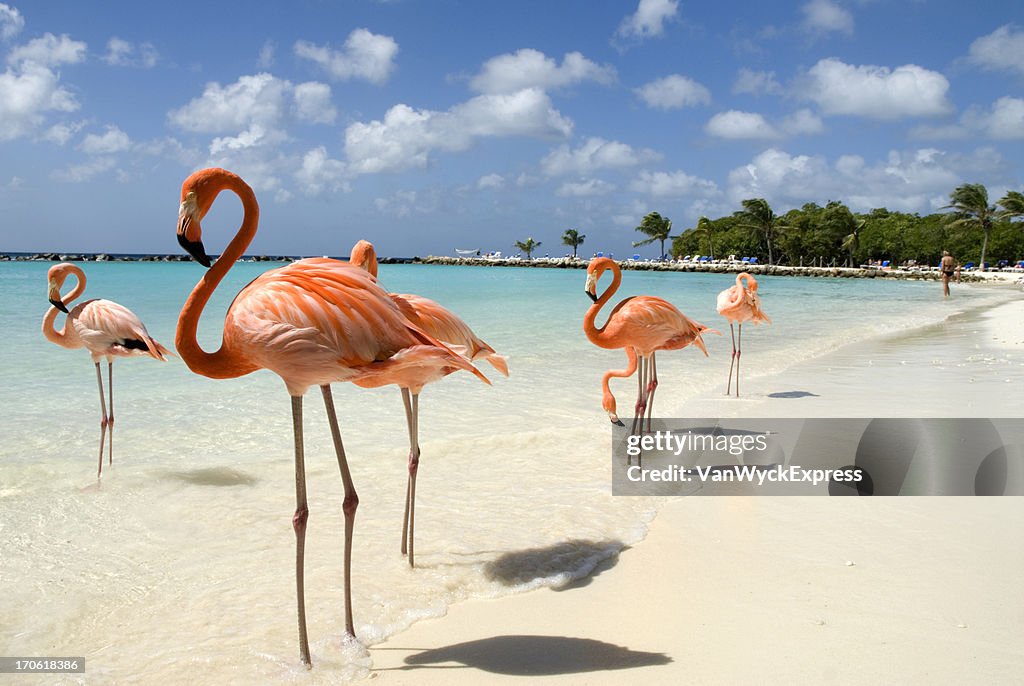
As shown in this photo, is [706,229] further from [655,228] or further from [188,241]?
[188,241]

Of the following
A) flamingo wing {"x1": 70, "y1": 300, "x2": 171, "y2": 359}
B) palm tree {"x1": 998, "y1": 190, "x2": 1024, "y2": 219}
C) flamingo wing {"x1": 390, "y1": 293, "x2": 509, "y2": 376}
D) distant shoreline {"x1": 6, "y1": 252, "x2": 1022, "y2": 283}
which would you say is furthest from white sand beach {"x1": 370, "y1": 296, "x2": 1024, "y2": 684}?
palm tree {"x1": 998, "y1": 190, "x2": 1024, "y2": 219}

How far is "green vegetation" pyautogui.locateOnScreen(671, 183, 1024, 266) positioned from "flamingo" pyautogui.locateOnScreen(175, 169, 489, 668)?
7118 cm

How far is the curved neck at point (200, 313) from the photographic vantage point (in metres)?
2.95

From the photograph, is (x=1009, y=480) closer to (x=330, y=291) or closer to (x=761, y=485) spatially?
(x=761, y=485)

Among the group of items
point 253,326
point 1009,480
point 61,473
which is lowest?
point 61,473

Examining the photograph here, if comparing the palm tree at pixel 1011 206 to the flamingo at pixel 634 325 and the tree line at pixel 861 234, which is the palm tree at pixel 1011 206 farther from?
the flamingo at pixel 634 325

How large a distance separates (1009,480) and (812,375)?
18.5 feet

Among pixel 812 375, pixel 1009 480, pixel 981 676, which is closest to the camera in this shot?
pixel 981 676

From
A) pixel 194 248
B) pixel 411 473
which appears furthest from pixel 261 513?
pixel 194 248

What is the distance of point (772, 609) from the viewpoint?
133 inches

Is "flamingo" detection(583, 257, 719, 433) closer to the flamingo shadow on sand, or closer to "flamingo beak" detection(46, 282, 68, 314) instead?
the flamingo shadow on sand

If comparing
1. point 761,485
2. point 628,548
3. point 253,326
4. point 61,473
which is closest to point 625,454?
point 761,485

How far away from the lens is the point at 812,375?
10.6 m

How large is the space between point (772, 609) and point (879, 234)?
283 feet
